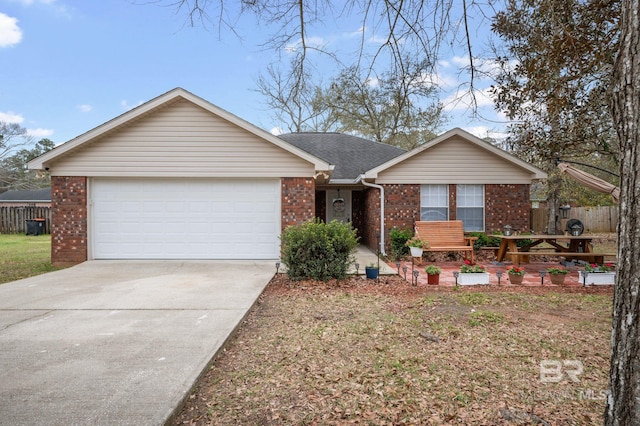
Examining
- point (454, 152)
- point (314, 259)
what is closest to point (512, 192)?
point (454, 152)

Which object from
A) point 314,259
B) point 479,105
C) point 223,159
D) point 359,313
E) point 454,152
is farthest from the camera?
point 454,152

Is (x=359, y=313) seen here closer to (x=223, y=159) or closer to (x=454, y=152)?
(x=223, y=159)

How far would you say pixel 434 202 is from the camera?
1130 centimetres

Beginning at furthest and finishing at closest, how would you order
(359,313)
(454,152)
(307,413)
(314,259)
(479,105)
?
(454,152) → (314,259) → (359,313) → (479,105) → (307,413)

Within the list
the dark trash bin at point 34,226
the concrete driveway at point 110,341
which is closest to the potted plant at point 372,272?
the concrete driveway at point 110,341

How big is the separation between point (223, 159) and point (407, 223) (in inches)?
231

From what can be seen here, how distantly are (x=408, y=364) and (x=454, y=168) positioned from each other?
8938mm

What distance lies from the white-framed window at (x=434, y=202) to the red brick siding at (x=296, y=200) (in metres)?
3.97

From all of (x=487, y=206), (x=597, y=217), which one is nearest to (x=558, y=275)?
(x=487, y=206)

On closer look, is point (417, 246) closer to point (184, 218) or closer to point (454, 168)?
point (454, 168)

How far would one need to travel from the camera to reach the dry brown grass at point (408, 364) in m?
2.59

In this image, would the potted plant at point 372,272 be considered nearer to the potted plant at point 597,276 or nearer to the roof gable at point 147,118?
Answer: the roof gable at point 147,118

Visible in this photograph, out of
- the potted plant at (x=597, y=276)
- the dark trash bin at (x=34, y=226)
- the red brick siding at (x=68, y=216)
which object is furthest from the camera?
the dark trash bin at (x=34, y=226)

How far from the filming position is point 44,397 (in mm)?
2576
